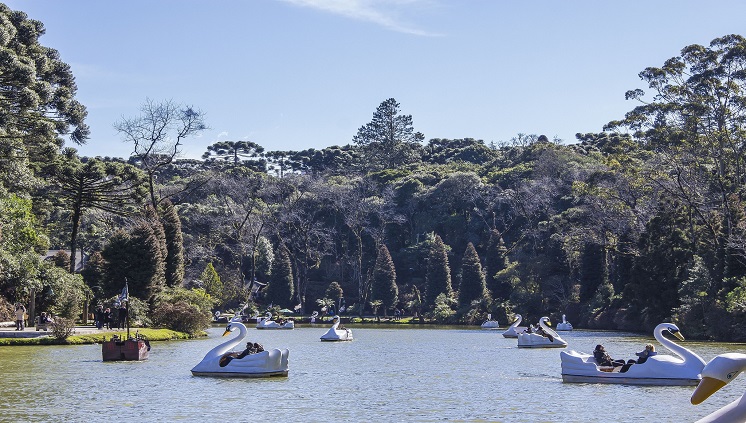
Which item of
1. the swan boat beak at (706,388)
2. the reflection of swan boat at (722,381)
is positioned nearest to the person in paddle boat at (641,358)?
the reflection of swan boat at (722,381)

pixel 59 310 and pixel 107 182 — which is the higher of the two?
pixel 107 182

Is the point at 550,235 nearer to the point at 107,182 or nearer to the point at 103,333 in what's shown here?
the point at 107,182

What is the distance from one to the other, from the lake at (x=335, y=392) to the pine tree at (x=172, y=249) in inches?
955

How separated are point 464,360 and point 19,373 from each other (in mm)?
16809

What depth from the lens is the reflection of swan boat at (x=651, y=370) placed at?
2728cm

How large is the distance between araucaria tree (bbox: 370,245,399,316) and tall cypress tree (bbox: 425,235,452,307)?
A: 3310 millimetres

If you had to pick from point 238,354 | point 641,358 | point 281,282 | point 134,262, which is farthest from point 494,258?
point 641,358

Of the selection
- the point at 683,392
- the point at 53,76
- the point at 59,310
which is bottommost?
the point at 683,392

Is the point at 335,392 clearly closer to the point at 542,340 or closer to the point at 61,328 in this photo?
the point at 61,328

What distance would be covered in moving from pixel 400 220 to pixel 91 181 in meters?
50.6

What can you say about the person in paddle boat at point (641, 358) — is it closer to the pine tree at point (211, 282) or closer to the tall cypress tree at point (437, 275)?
the pine tree at point (211, 282)

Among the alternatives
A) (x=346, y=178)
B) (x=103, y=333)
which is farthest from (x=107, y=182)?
(x=346, y=178)

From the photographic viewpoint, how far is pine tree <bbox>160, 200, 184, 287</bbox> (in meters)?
64.9

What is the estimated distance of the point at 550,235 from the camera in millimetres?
85062
